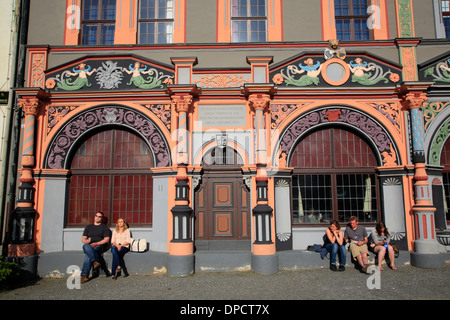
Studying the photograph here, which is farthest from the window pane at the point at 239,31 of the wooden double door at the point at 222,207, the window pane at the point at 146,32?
the wooden double door at the point at 222,207

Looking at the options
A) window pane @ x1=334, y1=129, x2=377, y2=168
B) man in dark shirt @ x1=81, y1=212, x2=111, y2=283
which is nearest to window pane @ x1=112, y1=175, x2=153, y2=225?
man in dark shirt @ x1=81, y1=212, x2=111, y2=283

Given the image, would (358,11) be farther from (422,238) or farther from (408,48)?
(422,238)

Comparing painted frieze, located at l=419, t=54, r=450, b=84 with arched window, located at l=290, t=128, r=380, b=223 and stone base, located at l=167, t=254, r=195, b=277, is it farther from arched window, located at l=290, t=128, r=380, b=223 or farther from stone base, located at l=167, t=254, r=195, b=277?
stone base, located at l=167, t=254, r=195, b=277

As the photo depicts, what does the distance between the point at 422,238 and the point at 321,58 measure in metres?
5.48

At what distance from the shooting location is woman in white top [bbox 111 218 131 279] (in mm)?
7945

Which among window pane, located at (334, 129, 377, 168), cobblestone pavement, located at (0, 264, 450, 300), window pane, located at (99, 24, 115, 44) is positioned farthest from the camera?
window pane, located at (99, 24, 115, 44)

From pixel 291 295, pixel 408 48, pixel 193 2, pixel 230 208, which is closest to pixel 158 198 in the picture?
pixel 230 208

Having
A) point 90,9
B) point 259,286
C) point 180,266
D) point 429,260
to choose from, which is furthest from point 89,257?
point 429,260

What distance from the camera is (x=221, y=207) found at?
29.6 feet

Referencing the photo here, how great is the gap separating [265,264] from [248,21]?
7.12m

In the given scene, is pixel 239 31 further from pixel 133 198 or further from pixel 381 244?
pixel 381 244

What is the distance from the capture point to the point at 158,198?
905cm

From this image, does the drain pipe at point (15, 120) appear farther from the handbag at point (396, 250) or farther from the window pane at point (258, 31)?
the handbag at point (396, 250)

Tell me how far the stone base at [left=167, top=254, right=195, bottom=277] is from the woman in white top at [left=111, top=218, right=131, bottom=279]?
1.12 meters
